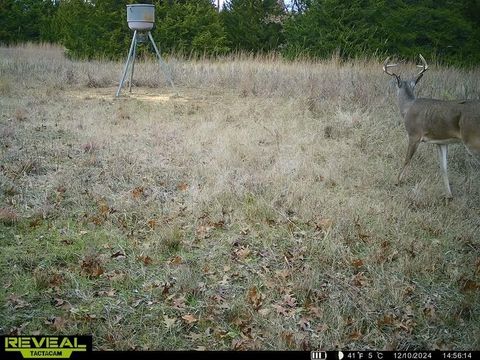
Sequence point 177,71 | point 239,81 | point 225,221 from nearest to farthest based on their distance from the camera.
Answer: point 225,221
point 239,81
point 177,71

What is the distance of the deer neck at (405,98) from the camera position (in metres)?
Answer: 6.88

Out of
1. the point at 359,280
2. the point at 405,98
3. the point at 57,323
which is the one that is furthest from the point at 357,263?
the point at 405,98

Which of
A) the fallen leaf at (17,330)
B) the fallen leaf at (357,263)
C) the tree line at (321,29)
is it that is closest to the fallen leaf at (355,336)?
the fallen leaf at (357,263)

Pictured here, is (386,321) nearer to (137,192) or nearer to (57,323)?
(57,323)

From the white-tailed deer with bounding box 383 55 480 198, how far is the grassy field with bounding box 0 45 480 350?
21.5 inches

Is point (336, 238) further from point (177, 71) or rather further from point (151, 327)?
point (177, 71)

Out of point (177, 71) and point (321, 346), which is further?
point (177, 71)

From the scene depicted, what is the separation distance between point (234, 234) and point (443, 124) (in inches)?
117

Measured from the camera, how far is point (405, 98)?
23.0 ft

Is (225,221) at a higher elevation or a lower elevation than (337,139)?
lower

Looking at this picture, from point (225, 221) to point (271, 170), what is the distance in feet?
5.22

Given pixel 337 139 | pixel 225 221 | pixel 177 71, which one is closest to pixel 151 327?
pixel 225 221

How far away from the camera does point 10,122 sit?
8.73 meters

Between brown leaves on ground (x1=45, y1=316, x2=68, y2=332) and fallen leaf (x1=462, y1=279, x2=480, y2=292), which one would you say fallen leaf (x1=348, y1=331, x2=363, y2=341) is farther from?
brown leaves on ground (x1=45, y1=316, x2=68, y2=332)
